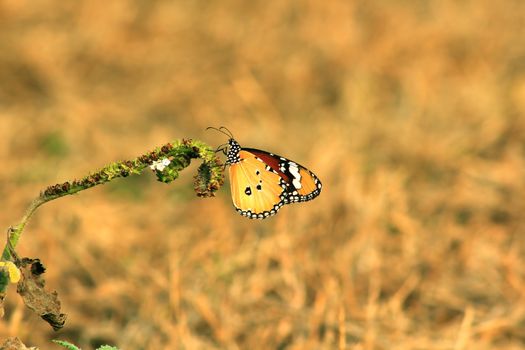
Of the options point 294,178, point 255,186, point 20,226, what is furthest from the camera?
point 294,178

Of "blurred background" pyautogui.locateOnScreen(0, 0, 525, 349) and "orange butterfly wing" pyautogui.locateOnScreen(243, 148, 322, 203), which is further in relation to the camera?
"blurred background" pyautogui.locateOnScreen(0, 0, 525, 349)

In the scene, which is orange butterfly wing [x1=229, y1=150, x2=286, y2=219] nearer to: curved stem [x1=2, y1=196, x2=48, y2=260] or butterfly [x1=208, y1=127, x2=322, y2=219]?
butterfly [x1=208, y1=127, x2=322, y2=219]

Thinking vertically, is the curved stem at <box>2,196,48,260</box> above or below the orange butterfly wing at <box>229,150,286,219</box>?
below

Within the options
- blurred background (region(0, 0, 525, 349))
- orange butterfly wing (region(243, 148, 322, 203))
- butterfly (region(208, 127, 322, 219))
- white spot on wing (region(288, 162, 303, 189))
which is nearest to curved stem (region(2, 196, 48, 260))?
butterfly (region(208, 127, 322, 219))

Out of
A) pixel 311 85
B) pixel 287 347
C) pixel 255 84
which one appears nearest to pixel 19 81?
pixel 255 84

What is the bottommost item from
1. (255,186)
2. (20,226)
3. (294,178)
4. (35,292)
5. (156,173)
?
(35,292)

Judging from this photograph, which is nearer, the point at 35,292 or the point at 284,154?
the point at 35,292

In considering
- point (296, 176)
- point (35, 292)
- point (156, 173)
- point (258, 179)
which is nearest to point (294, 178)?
point (296, 176)

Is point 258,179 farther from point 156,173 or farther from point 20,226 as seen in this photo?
point 20,226
